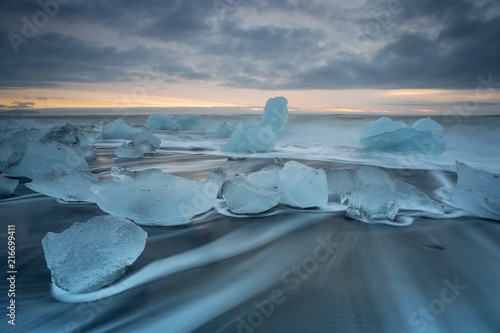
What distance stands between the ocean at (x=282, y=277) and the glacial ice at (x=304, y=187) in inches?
4.6

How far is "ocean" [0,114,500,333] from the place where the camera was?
43.0 inches

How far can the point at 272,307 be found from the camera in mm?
1167

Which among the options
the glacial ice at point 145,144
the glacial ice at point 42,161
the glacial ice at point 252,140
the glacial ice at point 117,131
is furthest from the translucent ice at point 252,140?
the glacial ice at point 117,131

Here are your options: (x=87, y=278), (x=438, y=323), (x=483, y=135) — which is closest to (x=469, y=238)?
(x=438, y=323)

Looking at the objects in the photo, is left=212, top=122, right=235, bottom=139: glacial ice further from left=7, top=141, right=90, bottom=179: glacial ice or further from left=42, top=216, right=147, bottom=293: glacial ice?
left=42, top=216, right=147, bottom=293: glacial ice

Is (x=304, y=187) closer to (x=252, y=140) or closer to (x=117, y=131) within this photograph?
(x=252, y=140)

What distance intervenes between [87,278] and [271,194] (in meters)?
1.34

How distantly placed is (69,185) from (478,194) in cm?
322

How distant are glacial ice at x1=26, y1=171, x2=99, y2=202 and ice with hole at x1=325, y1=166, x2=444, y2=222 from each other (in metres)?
1.96

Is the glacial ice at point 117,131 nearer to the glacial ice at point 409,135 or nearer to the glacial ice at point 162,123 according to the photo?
the glacial ice at point 162,123

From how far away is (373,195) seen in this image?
2.10 metres

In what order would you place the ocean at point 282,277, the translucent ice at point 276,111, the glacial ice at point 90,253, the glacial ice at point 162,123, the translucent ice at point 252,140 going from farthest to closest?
the glacial ice at point 162,123, the translucent ice at point 276,111, the translucent ice at point 252,140, the glacial ice at point 90,253, the ocean at point 282,277

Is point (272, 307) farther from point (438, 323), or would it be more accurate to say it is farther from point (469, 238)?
point (469, 238)

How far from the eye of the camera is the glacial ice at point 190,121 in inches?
559
